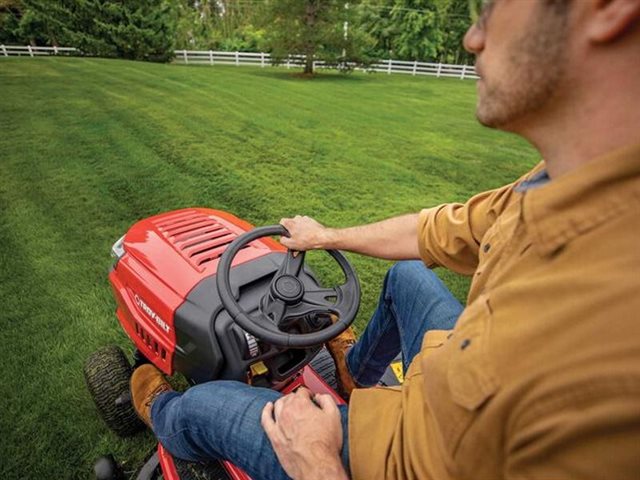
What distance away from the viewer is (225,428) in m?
1.07

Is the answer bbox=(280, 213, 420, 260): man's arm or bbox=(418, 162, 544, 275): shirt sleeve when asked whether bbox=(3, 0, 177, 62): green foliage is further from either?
bbox=(418, 162, 544, 275): shirt sleeve

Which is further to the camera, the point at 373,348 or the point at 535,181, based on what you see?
the point at 373,348

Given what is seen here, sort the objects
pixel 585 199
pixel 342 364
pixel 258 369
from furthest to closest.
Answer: pixel 342 364 < pixel 258 369 < pixel 585 199

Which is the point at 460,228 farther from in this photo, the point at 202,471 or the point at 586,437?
the point at 202,471

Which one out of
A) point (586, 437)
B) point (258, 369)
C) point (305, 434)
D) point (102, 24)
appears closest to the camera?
point (586, 437)

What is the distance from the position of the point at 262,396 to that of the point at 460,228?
30.0 inches

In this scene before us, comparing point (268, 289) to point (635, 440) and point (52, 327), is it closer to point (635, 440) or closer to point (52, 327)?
point (635, 440)

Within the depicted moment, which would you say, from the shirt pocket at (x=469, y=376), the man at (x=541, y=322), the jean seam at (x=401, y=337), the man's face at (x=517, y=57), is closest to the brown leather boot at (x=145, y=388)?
the man at (x=541, y=322)

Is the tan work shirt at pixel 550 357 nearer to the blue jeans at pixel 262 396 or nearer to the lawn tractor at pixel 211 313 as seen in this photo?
the blue jeans at pixel 262 396

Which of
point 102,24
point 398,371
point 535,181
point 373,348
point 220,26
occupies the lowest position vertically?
point 398,371

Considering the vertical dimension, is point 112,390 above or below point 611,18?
below

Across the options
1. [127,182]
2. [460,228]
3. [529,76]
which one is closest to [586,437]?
[529,76]

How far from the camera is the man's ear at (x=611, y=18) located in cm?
58

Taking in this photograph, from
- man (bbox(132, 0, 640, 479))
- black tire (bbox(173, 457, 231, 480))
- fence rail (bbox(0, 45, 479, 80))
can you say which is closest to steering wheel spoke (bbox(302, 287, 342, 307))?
man (bbox(132, 0, 640, 479))
